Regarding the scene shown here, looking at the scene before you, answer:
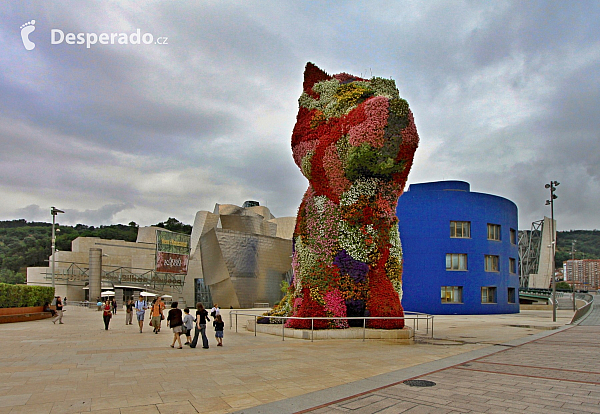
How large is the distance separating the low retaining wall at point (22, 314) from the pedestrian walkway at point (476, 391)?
23176 millimetres

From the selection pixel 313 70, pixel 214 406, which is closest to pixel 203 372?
pixel 214 406

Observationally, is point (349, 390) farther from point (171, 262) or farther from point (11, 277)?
point (11, 277)

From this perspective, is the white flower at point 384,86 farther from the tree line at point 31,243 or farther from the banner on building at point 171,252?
the tree line at point 31,243

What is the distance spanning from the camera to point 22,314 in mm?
25641

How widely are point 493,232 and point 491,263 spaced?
2784 mm

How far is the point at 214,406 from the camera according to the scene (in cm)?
670

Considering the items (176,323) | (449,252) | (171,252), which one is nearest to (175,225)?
(171,252)

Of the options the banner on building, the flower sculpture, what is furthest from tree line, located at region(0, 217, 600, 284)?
the flower sculpture

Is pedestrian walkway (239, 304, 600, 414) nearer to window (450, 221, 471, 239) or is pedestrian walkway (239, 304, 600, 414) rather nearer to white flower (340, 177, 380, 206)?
white flower (340, 177, 380, 206)

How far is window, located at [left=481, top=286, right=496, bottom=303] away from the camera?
126ft

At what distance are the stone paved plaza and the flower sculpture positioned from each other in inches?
72.6

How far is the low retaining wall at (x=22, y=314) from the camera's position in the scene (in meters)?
24.1

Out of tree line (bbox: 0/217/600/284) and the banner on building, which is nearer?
the banner on building

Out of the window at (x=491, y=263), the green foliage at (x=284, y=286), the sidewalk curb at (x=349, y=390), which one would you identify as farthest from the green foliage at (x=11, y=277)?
the sidewalk curb at (x=349, y=390)
